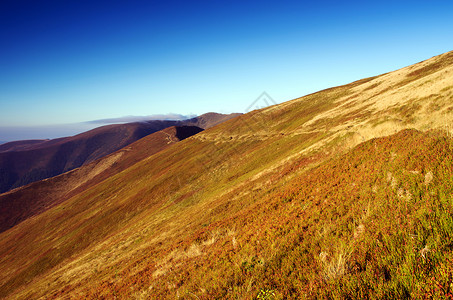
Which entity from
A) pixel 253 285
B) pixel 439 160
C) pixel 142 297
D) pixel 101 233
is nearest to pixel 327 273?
pixel 253 285

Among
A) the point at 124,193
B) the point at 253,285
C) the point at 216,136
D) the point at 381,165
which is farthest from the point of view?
the point at 216,136

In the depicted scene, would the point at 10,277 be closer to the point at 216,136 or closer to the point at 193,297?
the point at 193,297

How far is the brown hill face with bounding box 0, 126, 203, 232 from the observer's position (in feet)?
285

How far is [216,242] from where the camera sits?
407 inches

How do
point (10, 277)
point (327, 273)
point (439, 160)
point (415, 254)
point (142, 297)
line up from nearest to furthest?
1. point (415, 254)
2. point (327, 273)
3. point (439, 160)
4. point (142, 297)
5. point (10, 277)

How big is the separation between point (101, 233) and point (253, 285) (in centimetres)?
5103

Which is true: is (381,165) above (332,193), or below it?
above

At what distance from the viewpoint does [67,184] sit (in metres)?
107

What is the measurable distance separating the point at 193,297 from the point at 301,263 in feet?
12.0

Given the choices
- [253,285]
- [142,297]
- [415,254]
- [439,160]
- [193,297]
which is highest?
[439,160]

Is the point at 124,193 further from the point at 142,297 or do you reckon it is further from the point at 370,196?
the point at 370,196

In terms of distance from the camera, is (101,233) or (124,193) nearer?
(101,233)

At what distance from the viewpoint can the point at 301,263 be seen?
528cm

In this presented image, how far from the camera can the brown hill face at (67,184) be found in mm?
86794
